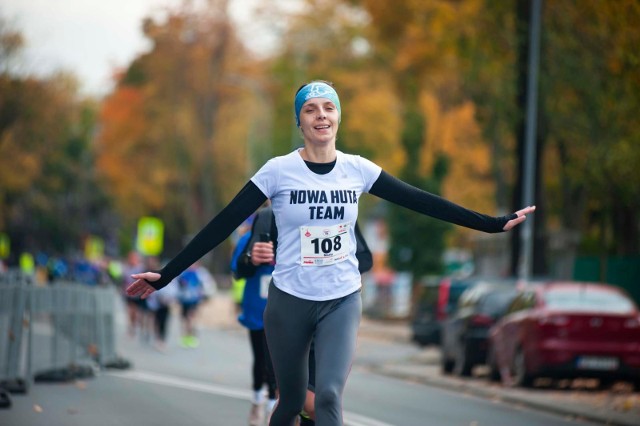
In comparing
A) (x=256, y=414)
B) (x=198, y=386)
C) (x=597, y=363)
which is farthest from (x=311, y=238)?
(x=597, y=363)

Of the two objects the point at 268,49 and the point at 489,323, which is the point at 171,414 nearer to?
the point at 489,323

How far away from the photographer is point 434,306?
33.3m

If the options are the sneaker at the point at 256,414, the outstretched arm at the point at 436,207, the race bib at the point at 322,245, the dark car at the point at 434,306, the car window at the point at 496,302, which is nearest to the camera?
the race bib at the point at 322,245

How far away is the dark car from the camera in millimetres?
32156

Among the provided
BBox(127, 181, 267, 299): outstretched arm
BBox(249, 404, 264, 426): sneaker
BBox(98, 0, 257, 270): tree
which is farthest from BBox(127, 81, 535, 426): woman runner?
BBox(98, 0, 257, 270): tree

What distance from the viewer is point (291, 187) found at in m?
7.47

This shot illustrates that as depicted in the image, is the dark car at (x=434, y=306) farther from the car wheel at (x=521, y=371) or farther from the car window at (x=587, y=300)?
the car window at (x=587, y=300)

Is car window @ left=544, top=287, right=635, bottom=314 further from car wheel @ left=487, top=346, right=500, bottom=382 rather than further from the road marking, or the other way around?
the road marking

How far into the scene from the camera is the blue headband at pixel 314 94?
24.8ft

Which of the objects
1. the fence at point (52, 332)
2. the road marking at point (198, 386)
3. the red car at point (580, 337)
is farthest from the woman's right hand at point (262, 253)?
the red car at point (580, 337)

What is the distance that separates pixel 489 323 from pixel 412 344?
551 inches

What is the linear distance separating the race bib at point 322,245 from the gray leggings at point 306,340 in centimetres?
20

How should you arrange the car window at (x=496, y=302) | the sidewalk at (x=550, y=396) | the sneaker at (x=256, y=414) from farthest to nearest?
1. the car window at (x=496, y=302)
2. the sidewalk at (x=550, y=396)
3. the sneaker at (x=256, y=414)

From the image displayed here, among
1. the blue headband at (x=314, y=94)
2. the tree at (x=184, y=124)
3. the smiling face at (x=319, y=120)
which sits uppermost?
the tree at (x=184, y=124)
